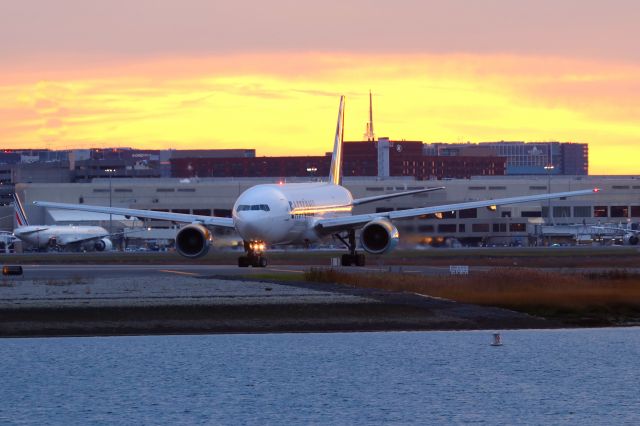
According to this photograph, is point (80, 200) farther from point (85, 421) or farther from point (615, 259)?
point (85, 421)

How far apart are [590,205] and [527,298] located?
391 feet

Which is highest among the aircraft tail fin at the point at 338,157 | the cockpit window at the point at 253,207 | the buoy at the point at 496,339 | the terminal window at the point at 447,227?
the aircraft tail fin at the point at 338,157

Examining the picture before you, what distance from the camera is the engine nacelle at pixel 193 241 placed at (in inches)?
2985

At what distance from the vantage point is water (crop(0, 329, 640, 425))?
121 ft

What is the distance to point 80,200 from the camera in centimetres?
16850

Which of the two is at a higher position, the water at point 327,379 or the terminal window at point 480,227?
the terminal window at point 480,227

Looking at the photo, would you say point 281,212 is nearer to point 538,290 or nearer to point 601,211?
point 538,290

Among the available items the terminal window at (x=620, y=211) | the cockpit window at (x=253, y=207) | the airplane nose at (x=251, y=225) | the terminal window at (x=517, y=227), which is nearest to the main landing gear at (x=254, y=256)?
the airplane nose at (x=251, y=225)

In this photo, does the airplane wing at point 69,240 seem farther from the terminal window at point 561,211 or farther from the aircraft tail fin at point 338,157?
the terminal window at point 561,211

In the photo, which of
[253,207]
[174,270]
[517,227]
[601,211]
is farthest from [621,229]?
[253,207]

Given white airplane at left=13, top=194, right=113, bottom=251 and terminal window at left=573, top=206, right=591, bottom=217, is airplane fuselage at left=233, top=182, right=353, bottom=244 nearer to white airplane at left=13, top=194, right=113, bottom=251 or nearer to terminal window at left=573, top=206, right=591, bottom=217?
white airplane at left=13, top=194, right=113, bottom=251

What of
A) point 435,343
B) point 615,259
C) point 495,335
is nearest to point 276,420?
point 495,335

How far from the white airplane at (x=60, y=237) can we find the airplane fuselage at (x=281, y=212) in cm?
6229

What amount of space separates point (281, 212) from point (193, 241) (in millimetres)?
5542
